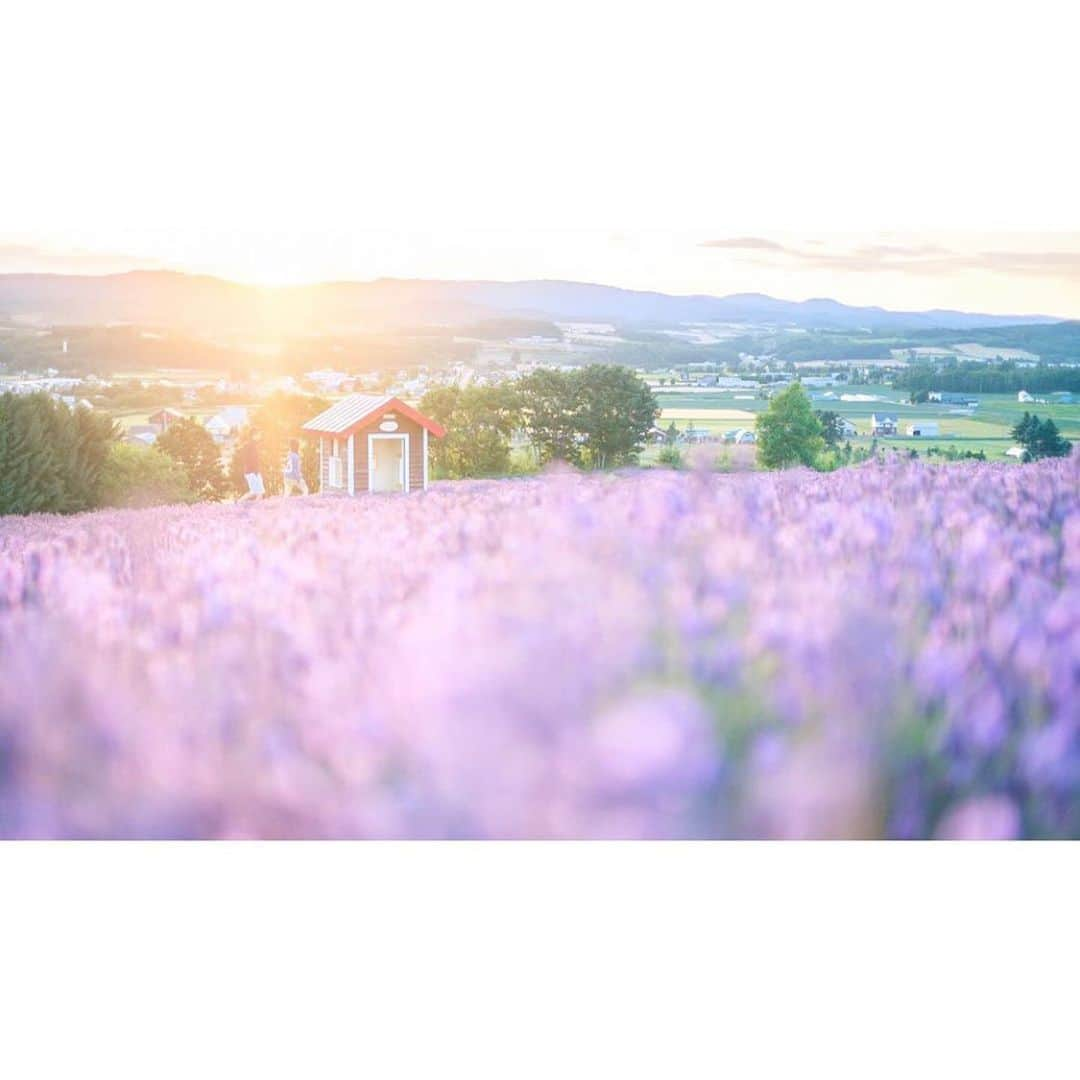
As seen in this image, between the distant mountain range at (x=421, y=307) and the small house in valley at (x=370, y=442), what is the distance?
0.74 ft

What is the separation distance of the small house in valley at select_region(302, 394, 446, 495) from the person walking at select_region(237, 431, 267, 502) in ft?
0.46

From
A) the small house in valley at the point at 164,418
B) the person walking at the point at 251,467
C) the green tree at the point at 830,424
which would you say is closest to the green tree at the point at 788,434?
the green tree at the point at 830,424

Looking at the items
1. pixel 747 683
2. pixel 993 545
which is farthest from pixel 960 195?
pixel 747 683

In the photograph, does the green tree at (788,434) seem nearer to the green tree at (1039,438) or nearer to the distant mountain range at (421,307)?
the distant mountain range at (421,307)

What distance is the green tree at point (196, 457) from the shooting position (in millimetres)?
3476

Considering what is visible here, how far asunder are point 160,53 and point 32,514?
124 cm

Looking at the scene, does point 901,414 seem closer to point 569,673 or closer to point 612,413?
point 612,413

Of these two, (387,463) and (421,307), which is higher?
(421,307)

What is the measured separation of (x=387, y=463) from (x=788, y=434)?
3.51 feet

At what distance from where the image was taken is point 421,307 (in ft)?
11.8

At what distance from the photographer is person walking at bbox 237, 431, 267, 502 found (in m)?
3.46
